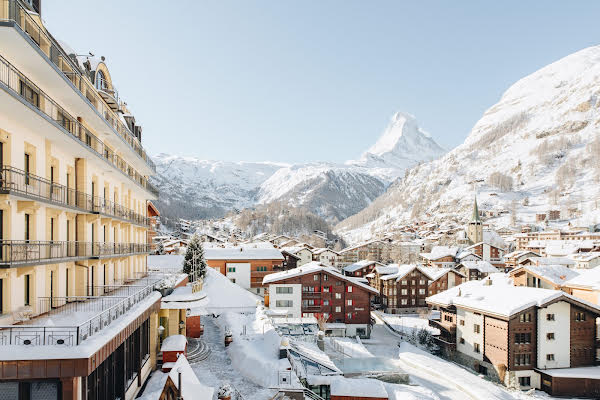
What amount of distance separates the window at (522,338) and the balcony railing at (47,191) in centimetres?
3117

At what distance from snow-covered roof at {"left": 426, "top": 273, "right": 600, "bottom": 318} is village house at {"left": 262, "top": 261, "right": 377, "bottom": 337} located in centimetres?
894

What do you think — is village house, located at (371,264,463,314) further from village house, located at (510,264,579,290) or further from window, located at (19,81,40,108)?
window, located at (19,81,40,108)

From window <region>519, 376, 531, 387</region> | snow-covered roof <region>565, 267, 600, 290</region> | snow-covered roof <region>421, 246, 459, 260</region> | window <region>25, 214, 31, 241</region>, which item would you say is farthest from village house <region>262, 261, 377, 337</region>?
snow-covered roof <region>421, 246, 459, 260</region>

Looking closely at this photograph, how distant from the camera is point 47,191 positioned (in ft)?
42.3

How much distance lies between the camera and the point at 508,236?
135625 millimetres

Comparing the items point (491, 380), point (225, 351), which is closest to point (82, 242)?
point (225, 351)

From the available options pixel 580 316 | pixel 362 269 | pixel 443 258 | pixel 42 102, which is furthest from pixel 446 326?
pixel 443 258

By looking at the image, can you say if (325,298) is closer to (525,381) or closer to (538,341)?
Answer: (525,381)

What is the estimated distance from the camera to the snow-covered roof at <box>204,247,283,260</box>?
197ft

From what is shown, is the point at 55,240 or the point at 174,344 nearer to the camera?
the point at 55,240

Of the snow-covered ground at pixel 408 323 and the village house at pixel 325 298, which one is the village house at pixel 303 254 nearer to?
the snow-covered ground at pixel 408 323

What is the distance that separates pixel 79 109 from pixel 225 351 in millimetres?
13947

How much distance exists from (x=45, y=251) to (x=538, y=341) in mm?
35535

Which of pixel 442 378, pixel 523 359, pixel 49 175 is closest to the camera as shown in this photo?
pixel 49 175
